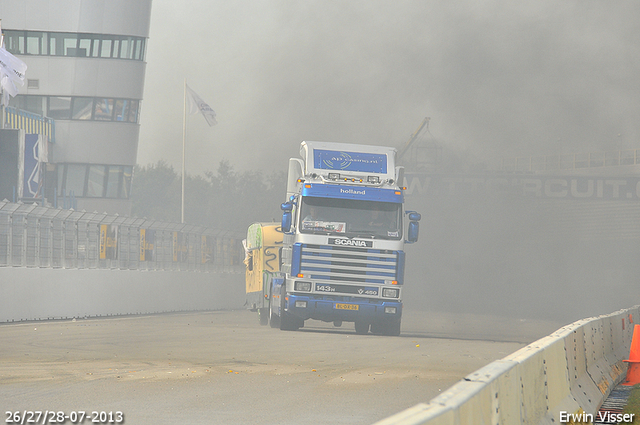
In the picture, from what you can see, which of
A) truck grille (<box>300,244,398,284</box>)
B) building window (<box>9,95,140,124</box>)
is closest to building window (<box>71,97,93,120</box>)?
building window (<box>9,95,140,124</box>)

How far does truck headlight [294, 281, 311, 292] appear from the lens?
20984 millimetres

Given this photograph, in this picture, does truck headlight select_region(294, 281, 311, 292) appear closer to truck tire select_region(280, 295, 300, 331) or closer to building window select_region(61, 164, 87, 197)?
truck tire select_region(280, 295, 300, 331)

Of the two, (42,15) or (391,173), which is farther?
(42,15)

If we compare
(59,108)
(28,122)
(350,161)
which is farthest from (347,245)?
(59,108)

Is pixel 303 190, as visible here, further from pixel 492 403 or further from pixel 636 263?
pixel 636 263

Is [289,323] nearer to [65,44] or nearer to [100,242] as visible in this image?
[100,242]

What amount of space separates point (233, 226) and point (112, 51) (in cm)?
5721

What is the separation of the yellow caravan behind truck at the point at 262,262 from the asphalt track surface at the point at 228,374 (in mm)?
6798

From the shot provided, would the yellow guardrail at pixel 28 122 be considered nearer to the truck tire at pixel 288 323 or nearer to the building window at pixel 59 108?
the building window at pixel 59 108

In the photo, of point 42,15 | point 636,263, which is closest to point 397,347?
point 42,15

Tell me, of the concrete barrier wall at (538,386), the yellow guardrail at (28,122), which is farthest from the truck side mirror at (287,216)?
the yellow guardrail at (28,122)

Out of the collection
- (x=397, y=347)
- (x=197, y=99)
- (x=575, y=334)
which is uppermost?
(x=197, y=99)

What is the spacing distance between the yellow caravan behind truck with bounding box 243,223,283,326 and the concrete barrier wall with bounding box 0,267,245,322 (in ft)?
15.4

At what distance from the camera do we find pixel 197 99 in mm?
57344
